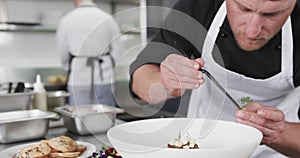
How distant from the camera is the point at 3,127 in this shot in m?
0.93

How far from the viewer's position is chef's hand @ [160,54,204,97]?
693 millimetres

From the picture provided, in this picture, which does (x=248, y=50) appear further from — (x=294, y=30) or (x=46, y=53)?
(x=46, y=53)

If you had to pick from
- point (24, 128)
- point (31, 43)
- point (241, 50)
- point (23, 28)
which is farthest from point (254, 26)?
point (31, 43)

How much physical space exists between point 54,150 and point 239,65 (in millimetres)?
665

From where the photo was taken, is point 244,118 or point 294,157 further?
point 294,157

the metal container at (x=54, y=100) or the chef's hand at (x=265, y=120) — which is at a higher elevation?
the chef's hand at (x=265, y=120)

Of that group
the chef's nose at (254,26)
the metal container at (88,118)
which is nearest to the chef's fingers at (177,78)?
the metal container at (88,118)

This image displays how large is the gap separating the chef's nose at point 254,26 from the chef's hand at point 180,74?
33 centimetres

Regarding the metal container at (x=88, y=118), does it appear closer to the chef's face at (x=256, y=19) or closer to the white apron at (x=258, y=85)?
the white apron at (x=258, y=85)

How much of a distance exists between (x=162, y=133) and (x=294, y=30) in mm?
616

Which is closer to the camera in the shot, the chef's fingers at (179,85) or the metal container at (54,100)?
the chef's fingers at (179,85)

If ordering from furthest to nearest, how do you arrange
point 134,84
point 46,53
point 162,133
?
1. point 46,53
2. point 134,84
3. point 162,133

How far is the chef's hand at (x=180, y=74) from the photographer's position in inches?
27.3

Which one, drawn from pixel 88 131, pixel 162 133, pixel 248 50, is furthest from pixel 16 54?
pixel 162 133
